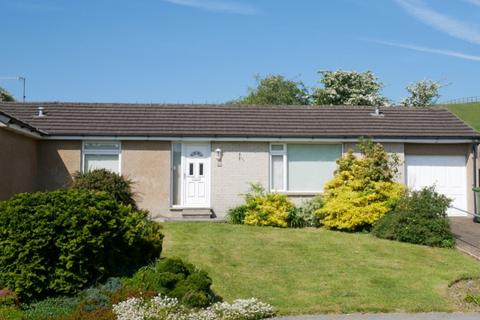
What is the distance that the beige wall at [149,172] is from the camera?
1923 centimetres

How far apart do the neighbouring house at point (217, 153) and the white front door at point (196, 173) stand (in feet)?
0.11

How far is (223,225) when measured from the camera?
693 inches

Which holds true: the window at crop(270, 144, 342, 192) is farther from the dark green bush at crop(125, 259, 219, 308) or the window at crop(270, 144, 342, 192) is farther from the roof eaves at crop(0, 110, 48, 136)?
the dark green bush at crop(125, 259, 219, 308)

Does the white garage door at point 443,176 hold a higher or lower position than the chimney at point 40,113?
lower

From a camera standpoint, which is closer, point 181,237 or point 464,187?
point 181,237

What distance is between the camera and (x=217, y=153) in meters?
19.5

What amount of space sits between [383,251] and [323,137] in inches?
260

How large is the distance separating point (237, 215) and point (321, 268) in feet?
22.2

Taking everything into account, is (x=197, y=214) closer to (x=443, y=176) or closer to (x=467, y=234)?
(x=467, y=234)

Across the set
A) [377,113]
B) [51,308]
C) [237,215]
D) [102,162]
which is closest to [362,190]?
[237,215]

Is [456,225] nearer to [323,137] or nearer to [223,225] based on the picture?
[323,137]

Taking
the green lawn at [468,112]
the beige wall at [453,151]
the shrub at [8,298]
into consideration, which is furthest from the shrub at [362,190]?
the green lawn at [468,112]

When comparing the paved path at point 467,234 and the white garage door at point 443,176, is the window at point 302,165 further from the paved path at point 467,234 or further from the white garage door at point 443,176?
the paved path at point 467,234

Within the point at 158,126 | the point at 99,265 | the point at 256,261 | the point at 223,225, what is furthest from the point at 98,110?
the point at 99,265
